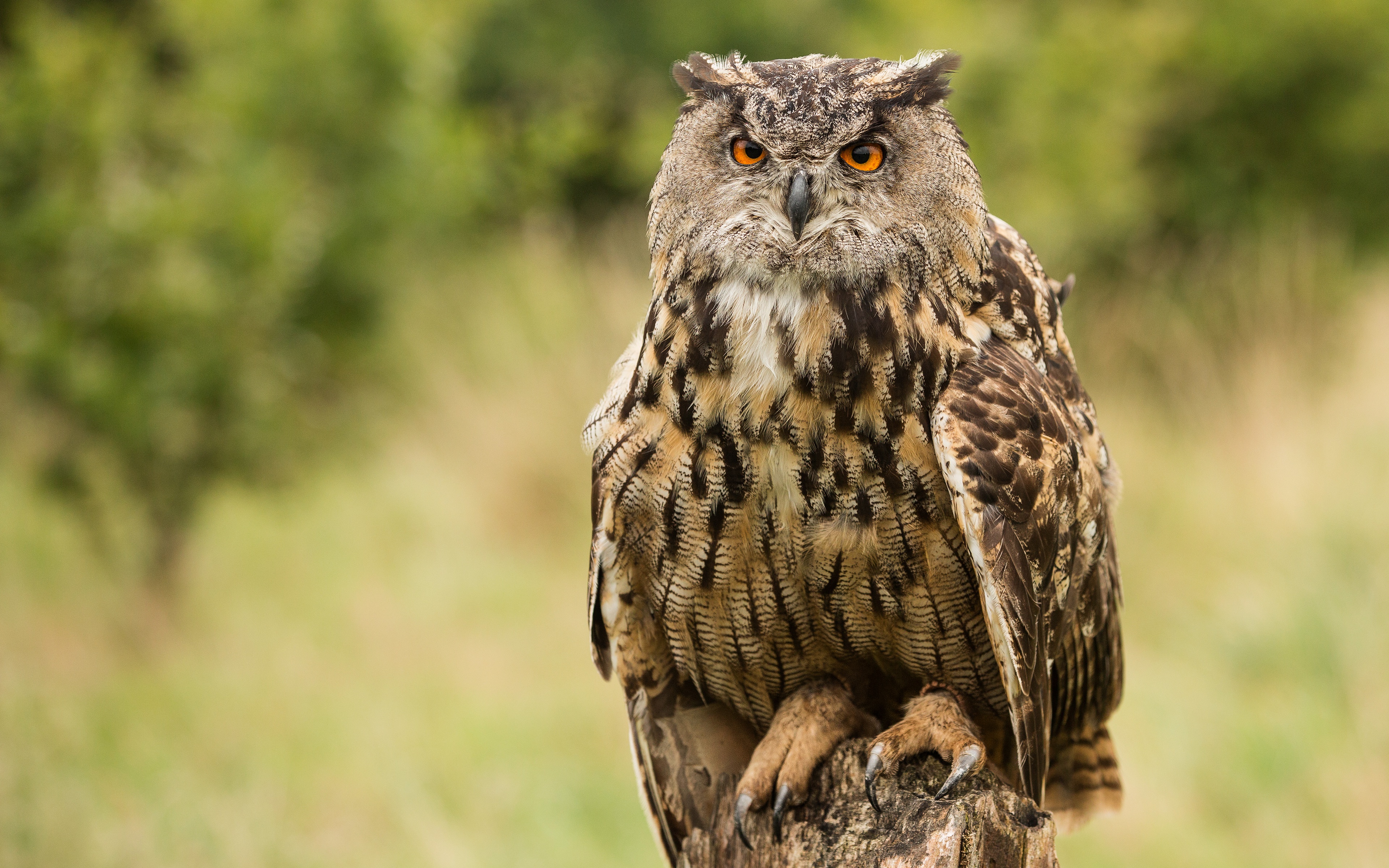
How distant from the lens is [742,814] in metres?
2.02

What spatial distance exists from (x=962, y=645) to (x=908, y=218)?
27.8 inches

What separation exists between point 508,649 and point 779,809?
12.9 feet

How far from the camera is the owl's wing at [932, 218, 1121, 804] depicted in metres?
1.84

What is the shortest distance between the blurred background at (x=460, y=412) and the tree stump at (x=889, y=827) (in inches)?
87.3

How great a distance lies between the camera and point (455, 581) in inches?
253

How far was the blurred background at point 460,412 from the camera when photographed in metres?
4.35

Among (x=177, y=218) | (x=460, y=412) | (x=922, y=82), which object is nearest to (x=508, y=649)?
(x=460, y=412)

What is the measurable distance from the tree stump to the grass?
2205 millimetres

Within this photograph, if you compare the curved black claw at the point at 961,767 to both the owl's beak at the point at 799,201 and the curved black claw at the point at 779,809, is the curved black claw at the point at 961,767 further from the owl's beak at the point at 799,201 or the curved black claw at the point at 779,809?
the owl's beak at the point at 799,201

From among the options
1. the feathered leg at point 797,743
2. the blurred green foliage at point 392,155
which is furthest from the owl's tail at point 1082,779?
the blurred green foliage at point 392,155

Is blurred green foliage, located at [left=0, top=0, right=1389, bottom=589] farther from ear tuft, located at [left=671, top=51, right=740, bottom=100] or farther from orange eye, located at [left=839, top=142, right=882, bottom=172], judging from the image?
orange eye, located at [left=839, top=142, right=882, bottom=172]

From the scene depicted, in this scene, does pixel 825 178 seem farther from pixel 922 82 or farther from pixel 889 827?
pixel 889 827

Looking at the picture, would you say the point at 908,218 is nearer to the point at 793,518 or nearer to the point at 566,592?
the point at 793,518

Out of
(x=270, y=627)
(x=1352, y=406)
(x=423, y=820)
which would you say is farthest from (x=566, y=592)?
(x=1352, y=406)
